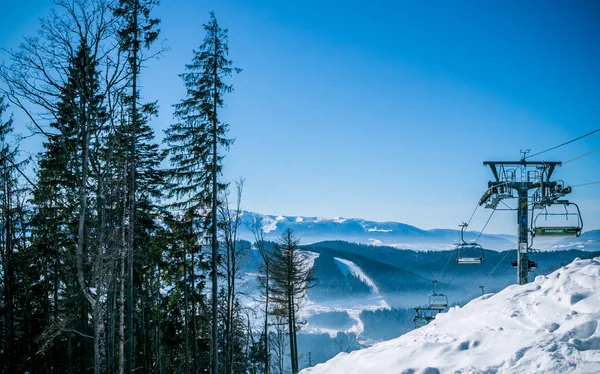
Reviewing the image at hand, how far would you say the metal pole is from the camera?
13.2m

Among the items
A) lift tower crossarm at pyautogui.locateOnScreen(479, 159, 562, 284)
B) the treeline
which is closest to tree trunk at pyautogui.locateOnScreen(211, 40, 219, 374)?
the treeline

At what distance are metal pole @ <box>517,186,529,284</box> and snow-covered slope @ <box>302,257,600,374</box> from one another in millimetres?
3706

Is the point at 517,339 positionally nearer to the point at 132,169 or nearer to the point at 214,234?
the point at 214,234

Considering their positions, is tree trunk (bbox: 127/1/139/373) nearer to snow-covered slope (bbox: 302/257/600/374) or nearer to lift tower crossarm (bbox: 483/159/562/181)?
snow-covered slope (bbox: 302/257/600/374)

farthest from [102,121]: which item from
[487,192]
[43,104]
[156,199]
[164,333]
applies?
→ [487,192]

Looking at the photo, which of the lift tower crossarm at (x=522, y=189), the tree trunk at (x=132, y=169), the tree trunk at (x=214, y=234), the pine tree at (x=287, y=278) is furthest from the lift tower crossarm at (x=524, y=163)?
the tree trunk at (x=132, y=169)

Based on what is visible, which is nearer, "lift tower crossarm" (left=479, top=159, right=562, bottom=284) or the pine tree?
"lift tower crossarm" (left=479, top=159, right=562, bottom=284)

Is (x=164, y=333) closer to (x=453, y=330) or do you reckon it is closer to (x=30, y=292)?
(x=30, y=292)

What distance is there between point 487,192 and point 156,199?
14967 millimetres

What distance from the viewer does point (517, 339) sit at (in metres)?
6.12

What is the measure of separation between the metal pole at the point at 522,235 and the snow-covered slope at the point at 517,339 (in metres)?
3.71

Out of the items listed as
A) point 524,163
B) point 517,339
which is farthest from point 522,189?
point 517,339

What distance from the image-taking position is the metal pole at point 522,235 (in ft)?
43.2

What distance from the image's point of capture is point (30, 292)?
17.5 meters
